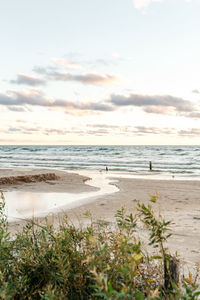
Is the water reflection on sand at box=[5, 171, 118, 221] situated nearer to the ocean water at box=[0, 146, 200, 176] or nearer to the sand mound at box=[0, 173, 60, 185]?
the sand mound at box=[0, 173, 60, 185]

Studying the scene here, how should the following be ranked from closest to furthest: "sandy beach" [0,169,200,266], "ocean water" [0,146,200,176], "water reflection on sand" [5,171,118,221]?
"sandy beach" [0,169,200,266] < "water reflection on sand" [5,171,118,221] < "ocean water" [0,146,200,176]

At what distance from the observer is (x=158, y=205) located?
19.5ft

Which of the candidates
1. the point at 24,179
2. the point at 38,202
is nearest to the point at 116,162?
the point at 24,179

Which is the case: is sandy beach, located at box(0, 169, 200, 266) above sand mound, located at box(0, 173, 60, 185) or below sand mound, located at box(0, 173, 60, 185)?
below

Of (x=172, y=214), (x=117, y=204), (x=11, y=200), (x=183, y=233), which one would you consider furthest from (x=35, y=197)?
(x=183, y=233)

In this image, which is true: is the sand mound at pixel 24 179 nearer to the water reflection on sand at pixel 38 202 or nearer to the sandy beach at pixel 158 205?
the sandy beach at pixel 158 205

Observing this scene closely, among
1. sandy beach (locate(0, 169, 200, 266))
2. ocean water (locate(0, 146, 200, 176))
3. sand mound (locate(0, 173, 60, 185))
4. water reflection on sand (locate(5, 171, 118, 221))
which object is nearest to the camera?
sandy beach (locate(0, 169, 200, 266))

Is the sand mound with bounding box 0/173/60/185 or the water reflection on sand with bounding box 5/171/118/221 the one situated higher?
Answer: the sand mound with bounding box 0/173/60/185

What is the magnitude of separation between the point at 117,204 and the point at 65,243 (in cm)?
956

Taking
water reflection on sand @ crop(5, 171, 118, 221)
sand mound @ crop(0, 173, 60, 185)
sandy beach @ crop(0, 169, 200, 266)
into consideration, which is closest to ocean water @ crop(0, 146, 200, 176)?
sandy beach @ crop(0, 169, 200, 266)

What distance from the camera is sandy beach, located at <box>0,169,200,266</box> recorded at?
23.7 ft

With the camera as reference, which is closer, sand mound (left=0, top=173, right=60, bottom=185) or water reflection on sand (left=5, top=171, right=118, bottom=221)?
water reflection on sand (left=5, top=171, right=118, bottom=221)

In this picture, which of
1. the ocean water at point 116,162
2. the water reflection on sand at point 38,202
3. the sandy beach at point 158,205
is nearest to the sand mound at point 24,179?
the sandy beach at point 158,205

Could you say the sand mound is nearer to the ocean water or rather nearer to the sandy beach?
the sandy beach
